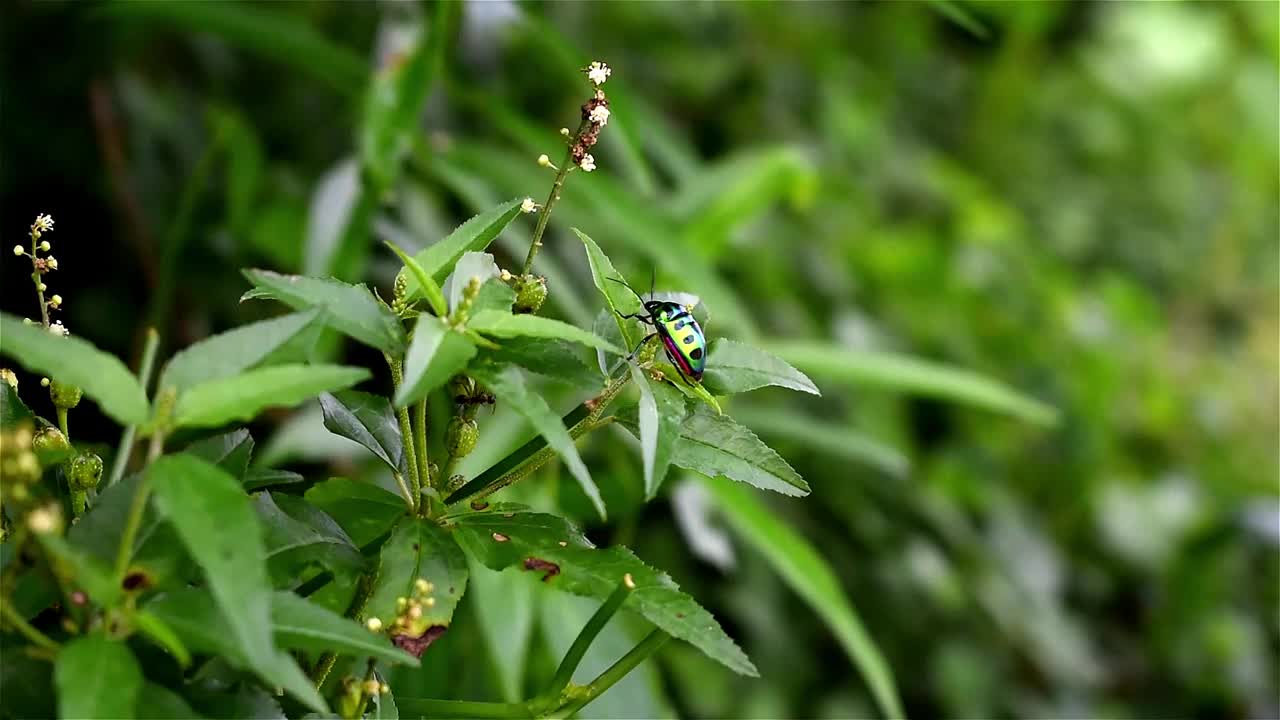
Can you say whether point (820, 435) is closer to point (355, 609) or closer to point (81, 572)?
point (355, 609)

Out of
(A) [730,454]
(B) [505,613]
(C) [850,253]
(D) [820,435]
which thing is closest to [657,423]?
(A) [730,454]

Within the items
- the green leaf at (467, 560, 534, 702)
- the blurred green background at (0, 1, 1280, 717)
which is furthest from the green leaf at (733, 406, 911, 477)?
the green leaf at (467, 560, 534, 702)

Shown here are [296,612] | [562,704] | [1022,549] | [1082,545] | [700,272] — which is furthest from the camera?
[1082,545]

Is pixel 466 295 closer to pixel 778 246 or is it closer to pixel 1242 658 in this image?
pixel 778 246

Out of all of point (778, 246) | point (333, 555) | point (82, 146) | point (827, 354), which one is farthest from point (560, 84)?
point (333, 555)

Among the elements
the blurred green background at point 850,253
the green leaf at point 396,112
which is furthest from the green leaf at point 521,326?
the green leaf at point 396,112
